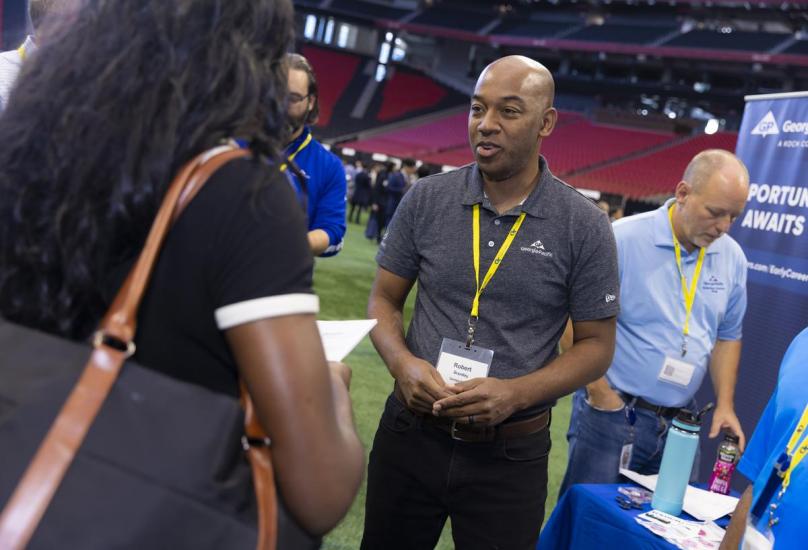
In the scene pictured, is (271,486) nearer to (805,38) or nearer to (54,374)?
(54,374)

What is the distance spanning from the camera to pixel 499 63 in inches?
72.9

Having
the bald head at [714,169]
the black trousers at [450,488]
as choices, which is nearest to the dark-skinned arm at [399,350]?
the black trousers at [450,488]

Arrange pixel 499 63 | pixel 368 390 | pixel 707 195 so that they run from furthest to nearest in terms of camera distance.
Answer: pixel 368 390
pixel 707 195
pixel 499 63

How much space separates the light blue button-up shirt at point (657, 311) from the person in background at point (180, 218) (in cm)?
188

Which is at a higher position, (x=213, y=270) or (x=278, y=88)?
(x=278, y=88)

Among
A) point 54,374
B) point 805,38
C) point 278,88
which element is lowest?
point 54,374

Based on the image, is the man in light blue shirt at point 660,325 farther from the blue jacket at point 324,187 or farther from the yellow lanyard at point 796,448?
the yellow lanyard at point 796,448

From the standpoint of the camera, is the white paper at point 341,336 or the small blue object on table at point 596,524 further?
the small blue object on table at point 596,524

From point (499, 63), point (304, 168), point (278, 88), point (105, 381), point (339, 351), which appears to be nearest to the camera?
point (105, 381)

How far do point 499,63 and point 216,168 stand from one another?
47.6 inches

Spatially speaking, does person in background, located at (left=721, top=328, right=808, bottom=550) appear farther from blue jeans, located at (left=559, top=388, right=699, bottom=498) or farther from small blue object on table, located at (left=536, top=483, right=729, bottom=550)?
blue jeans, located at (left=559, top=388, right=699, bottom=498)

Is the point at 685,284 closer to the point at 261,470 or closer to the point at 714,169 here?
the point at 714,169

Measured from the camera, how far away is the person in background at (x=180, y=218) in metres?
0.81

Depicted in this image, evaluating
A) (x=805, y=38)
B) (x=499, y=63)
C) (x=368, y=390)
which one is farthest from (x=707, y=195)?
(x=805, y=38)
